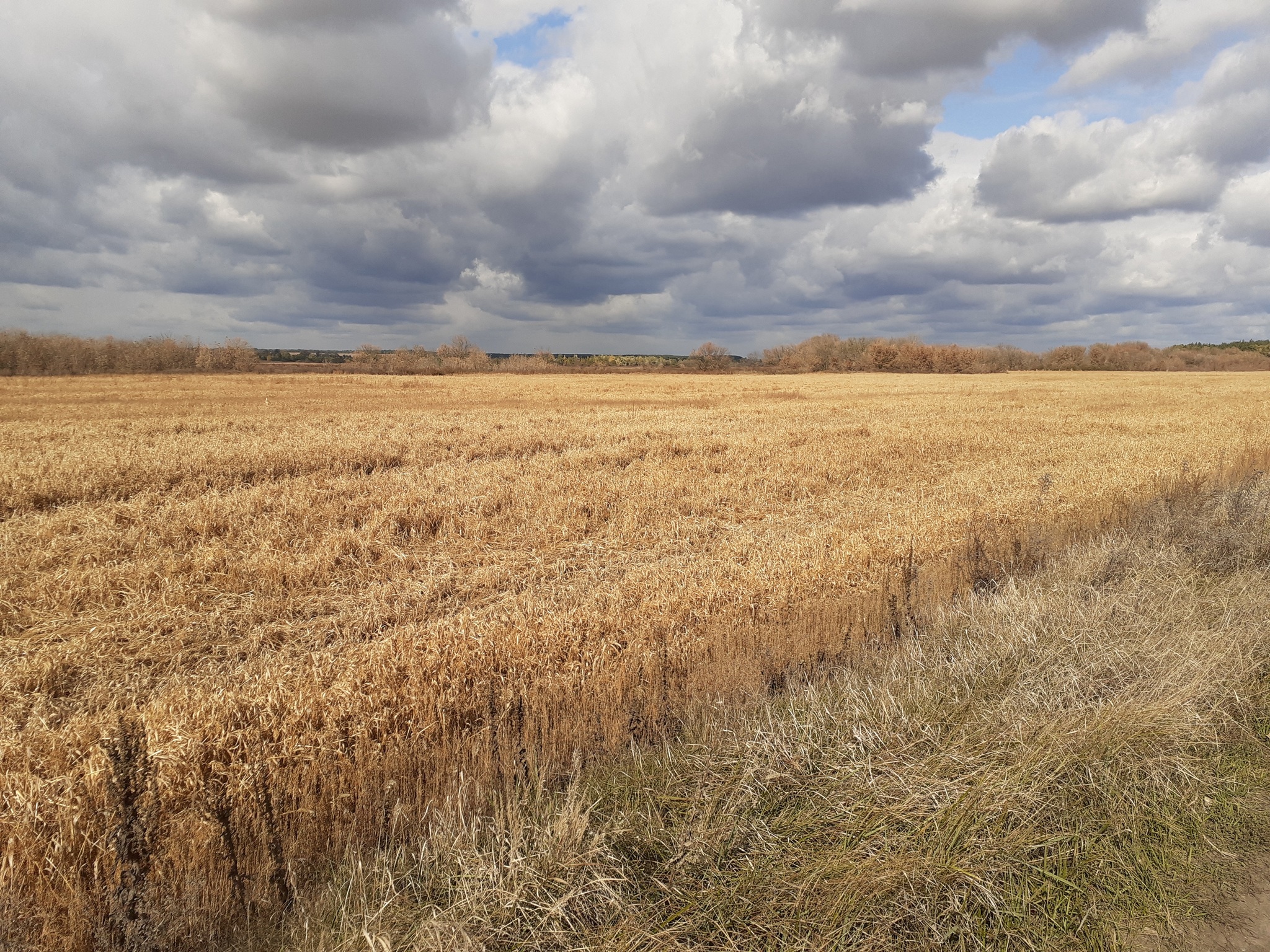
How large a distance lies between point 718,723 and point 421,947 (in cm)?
246

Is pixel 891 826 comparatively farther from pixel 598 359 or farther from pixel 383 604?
pixel 598 359

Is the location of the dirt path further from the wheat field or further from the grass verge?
the wheat field

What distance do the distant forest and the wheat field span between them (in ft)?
222

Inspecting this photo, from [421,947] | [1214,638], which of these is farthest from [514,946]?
[1214,638]

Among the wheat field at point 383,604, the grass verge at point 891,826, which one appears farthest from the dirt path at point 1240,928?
the wheat field at point 383,604

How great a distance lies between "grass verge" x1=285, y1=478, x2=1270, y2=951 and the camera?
323 centimetres

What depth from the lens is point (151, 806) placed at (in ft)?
12.8

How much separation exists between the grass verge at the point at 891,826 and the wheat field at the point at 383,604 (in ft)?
1.71

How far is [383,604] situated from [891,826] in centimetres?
666

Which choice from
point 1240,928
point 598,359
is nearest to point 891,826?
point 1240,928

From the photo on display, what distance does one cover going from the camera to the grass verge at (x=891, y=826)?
3.23 metres

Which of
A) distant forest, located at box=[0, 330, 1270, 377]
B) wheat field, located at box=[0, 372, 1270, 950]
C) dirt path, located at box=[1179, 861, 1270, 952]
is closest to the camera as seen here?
dirt path, located at box=[1179, 861, 1270, 952]

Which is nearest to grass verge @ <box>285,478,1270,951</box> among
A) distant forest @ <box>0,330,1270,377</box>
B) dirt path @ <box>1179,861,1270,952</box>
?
dirt path @ <box>1179,861,1270,952</box>

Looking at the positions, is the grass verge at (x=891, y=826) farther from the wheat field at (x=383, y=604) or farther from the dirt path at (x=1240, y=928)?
the wheat field at (x=383, y=604)
